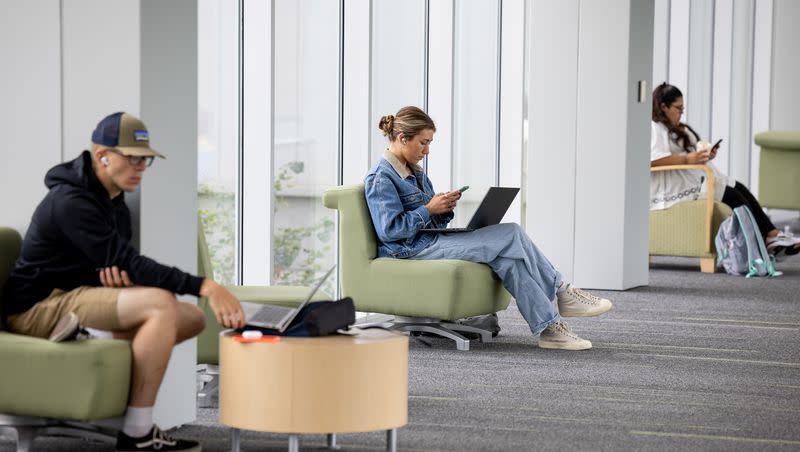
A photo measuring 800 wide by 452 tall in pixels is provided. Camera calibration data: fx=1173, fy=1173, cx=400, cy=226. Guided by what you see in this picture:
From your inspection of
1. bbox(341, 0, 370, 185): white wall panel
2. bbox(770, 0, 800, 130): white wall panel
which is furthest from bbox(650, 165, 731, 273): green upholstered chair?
bbox(770, 0, 800, 130): white wall panel

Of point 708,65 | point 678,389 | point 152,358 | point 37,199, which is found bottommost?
point 678,389

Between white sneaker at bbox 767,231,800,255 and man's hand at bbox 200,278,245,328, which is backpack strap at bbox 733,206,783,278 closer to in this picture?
white sneaker at bbox 767,231,800,255

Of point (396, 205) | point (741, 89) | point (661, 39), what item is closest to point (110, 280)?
point (396, 205)

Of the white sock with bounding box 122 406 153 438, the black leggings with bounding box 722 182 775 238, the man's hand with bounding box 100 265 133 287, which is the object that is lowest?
the white sock with bounding box 122 406 153 438

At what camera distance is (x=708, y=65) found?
49.0 ft

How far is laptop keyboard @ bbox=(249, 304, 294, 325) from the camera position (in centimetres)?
348

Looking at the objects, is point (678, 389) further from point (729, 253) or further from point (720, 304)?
point (729, 253)

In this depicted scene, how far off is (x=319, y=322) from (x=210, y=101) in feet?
8.60

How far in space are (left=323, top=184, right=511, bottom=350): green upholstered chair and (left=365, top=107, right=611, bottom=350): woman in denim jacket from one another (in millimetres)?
77

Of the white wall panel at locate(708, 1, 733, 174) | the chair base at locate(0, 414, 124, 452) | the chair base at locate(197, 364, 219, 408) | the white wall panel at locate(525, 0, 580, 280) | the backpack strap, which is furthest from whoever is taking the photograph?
the white wall panel at locate(708, 1, 733, 174)

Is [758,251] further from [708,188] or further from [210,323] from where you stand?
[210,323]

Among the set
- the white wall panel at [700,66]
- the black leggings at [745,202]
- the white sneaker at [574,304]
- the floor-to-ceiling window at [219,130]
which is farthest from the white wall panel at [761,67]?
the floor-to-ceiling window at [219,130]

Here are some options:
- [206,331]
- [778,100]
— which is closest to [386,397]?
[206,331]

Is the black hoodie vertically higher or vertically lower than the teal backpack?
higher
